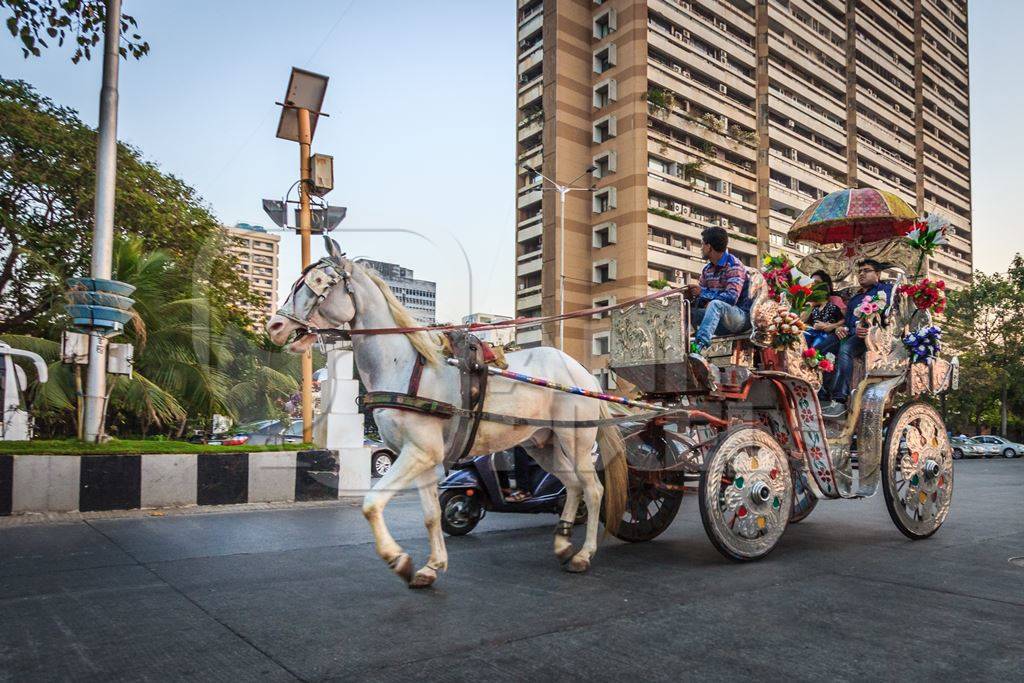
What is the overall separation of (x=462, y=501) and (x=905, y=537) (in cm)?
425

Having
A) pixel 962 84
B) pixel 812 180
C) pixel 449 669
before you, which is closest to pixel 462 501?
pixel 449 669

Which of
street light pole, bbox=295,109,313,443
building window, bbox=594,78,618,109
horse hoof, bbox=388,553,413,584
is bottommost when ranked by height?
horse hoof, bbox=388,553,413,584

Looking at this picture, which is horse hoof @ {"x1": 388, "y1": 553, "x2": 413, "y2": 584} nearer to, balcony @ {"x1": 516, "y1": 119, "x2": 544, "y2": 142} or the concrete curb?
the concrete curb

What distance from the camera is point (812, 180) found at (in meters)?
55.7

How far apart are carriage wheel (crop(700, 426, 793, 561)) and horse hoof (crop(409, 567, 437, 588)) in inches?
78.4

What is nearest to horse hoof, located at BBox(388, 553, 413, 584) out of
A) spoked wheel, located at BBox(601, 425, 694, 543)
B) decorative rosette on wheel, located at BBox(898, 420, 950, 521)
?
spoked wheel, located at BBox(601, 425, 694, 543)

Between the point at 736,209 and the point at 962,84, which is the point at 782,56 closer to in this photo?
the point at 736,209

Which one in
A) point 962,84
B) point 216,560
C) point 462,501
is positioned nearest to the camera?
point 216,560

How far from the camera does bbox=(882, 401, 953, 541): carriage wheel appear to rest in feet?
21.7

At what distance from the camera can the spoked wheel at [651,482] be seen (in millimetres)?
6395

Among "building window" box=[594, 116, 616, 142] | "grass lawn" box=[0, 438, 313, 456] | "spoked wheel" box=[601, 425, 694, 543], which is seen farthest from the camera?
"building window" box=[594, 116, 616, 142]

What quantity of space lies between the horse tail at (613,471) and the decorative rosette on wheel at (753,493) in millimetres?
881

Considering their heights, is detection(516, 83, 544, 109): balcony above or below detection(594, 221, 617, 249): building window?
above

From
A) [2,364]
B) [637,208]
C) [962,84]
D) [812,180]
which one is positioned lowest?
[2,364]
